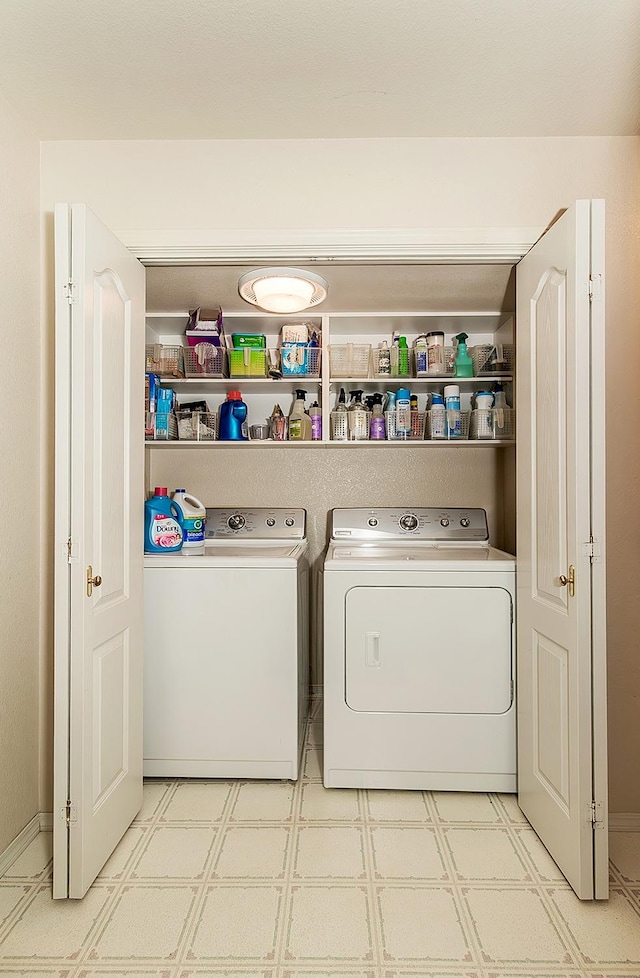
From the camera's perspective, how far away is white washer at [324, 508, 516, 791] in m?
2.35

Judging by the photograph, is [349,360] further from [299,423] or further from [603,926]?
[603,926]

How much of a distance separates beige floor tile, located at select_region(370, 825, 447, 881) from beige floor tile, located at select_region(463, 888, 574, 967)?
0.14 meters

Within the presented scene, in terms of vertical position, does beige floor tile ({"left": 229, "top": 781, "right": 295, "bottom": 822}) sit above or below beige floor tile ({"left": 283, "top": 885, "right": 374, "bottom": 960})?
below

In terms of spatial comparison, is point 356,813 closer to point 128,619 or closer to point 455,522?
point 128,619

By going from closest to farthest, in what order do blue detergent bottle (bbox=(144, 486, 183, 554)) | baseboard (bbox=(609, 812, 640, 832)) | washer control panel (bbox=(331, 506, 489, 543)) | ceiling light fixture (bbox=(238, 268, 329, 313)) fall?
baseboard (bbox=(609, 812, 640, 832)) → ceiling light fixture (bbox=(238, 268, 329, 313)) → blue detergent bottle (bbox=(144, 486, 183, 554)) → washer control panel (bbox=(331, 506, 489, 543))

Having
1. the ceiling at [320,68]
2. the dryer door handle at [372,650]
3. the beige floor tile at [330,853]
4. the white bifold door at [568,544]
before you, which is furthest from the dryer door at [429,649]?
the ceiling at [320,68]

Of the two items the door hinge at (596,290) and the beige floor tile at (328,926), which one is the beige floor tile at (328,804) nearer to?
the beige floor tile at (328,926)

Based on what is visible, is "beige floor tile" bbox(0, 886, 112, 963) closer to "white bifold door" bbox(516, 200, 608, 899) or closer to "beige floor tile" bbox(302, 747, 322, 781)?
"beige floor tile" bbox(302, 747, 322, 781)

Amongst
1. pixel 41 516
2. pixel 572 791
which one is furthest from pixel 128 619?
pixel 572 791

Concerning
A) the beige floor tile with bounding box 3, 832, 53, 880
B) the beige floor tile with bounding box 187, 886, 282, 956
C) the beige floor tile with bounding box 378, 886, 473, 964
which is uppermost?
the beige floor tile with bounding box 187, 886, 282, 956

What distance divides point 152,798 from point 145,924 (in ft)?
2.34

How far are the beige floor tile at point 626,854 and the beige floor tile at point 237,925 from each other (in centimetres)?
106

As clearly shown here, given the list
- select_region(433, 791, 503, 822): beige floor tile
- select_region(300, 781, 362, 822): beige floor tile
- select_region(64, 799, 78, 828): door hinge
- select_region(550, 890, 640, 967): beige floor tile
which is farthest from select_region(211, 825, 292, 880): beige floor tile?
select_region(550, 890, 640, 967): beige floor tile

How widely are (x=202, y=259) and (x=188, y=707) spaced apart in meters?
1.69
